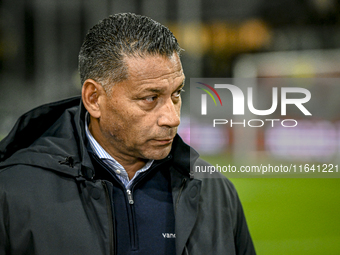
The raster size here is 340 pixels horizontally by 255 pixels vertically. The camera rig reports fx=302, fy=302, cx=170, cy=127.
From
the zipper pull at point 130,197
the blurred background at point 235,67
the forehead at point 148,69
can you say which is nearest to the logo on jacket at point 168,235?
the zipper pull at point 130,197

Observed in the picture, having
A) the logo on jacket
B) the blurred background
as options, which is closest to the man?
the logo on jacket

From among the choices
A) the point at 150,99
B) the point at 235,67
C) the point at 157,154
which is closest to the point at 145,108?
the point at 150,99

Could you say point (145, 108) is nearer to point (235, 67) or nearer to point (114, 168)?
point (114, 168)

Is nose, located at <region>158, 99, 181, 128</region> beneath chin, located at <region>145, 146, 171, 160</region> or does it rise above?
above

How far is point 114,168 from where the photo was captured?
975mm

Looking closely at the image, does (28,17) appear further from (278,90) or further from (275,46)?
(275,46)

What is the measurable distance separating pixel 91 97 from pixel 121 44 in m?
0.20

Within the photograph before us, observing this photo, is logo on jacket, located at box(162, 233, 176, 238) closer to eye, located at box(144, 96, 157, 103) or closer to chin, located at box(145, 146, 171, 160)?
chin, located at box(145, 146, 171, 160)

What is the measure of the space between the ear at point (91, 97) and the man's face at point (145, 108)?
0.02m

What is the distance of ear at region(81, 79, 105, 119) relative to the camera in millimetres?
970

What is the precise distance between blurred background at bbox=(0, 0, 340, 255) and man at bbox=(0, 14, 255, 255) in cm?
136

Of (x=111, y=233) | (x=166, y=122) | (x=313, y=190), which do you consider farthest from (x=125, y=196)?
(x=313, y=190)

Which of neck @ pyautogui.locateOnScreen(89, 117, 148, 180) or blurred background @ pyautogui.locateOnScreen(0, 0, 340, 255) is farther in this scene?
blurred background @ pyautogui.locateOnScreen(0, 0, 340, 255)

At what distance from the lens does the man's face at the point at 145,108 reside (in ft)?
2.93
